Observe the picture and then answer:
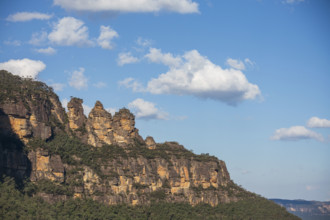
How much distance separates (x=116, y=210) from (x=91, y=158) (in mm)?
16092

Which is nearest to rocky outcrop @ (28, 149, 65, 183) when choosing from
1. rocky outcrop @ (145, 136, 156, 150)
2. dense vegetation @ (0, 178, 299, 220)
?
dense vegetation @ (0, 178, 299, 220)

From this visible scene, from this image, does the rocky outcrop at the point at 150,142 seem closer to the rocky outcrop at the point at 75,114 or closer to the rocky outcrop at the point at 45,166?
the rocky outcrop at the point at 75,114

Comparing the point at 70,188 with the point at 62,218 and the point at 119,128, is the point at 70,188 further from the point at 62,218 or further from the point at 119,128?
the point at 119,128

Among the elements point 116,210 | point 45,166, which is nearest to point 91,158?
point 116,210

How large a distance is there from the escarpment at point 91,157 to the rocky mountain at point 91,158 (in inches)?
7.9

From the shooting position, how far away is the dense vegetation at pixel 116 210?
11012cm

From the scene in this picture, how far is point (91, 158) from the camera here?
144250mm

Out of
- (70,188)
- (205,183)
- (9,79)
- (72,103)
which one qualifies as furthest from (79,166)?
(205,183)

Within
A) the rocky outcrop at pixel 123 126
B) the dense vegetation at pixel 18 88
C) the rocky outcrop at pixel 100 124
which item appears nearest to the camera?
the dense vegetation at pixel 18 88

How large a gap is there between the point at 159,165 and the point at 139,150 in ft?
21.7

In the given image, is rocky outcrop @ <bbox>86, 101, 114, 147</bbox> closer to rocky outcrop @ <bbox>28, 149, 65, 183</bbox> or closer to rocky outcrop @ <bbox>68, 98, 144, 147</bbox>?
rocky outcrop @ <bbox>68, 98, 144, 147</bbox>

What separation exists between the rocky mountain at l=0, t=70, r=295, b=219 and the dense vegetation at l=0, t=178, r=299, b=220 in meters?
1.97

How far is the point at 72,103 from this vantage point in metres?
151

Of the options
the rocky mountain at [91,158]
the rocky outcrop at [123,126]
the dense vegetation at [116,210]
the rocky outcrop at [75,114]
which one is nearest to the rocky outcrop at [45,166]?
the rocky mountain at [91,158]
